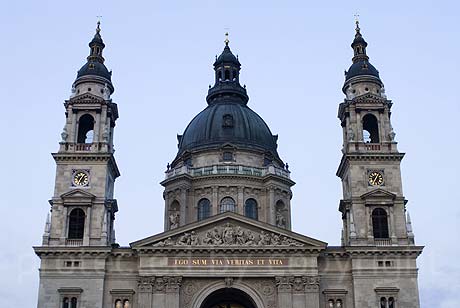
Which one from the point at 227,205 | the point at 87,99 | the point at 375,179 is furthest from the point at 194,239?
the point at 375,179

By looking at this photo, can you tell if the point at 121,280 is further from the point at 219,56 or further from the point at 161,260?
the point at 219,56

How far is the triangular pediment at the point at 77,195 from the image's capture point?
176ft

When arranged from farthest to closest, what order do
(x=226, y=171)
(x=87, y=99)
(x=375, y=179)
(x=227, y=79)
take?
(x=227, y=79)
(x=226, y=171)
(x=87, y=99)
(x=375, y=179)

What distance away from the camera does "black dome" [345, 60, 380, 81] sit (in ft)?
192

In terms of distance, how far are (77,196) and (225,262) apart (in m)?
11.9

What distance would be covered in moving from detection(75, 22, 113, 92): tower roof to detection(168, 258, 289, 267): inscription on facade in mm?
15987

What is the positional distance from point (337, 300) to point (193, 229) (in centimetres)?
1133

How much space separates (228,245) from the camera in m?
51.9

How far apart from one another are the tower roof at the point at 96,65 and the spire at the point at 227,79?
52.2 feet

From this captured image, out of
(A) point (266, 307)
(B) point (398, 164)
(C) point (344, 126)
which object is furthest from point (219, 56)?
(A) point (266, 307)

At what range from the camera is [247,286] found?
51.4 metres

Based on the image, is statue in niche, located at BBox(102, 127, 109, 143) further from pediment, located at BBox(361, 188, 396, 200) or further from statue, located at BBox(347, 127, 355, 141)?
pediment, located at BBox(361, 188, 396, 200)

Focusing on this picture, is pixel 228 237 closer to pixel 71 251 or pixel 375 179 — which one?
pixel 71 251

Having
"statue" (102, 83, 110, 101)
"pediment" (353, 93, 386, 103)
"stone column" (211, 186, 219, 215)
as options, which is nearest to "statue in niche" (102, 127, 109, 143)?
"statue" (102, 83, 110, 101)
